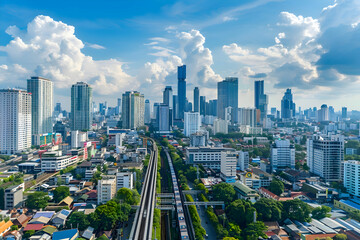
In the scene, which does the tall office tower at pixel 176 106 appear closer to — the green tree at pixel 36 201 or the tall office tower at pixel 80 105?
the tall office tower at pixel 80 105

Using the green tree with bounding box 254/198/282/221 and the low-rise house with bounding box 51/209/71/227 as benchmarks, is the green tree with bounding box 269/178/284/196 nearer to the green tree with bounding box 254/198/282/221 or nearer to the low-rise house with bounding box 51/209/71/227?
the green tree with bounding box 254/198/282/221

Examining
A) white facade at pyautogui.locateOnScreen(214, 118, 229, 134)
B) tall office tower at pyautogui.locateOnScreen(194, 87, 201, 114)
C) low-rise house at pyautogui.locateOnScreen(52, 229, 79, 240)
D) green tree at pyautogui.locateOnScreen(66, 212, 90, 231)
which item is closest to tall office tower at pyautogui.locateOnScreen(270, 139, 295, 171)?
green tree at pyautogui.locateOnScreen(66, 212, 90, 231)

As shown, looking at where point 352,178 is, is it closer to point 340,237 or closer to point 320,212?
point 320,212

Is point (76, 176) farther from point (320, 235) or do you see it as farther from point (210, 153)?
point (320, 235)

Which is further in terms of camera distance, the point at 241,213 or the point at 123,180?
the point at 123,180

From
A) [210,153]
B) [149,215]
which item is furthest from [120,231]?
[210,153]

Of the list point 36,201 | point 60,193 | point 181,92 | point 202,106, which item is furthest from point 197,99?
point 36,201

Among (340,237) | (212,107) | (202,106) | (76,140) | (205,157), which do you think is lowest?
(340,237)
